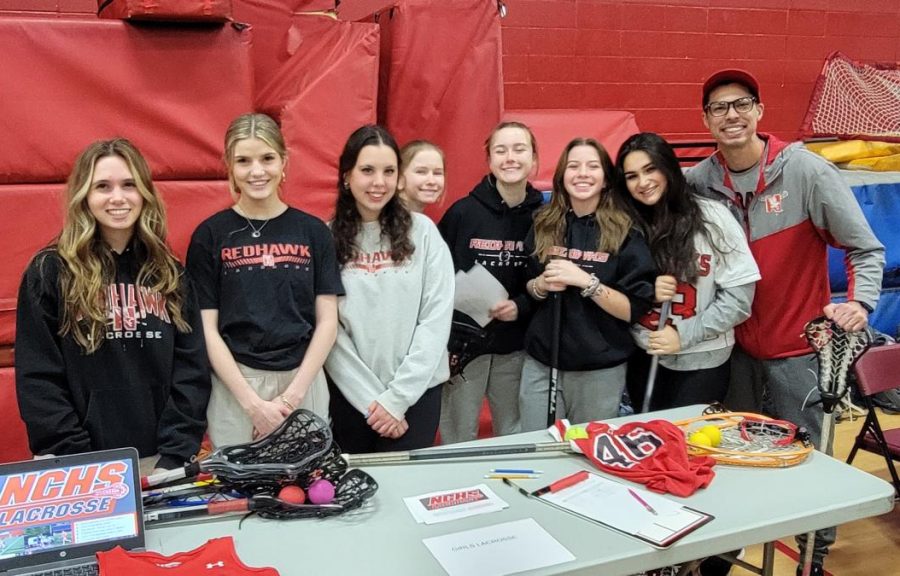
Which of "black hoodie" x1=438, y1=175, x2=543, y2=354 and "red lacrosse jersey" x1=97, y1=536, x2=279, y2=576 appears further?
"black hoodie" x1=438, y1=175, x2=543, y2=354

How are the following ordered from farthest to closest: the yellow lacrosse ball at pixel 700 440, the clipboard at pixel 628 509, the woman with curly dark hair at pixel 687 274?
the woman with curly dark hair at pixel 687 274 < the yellow lacrosse ball at pixel 700 440 < the clipboard at pixel 628 509

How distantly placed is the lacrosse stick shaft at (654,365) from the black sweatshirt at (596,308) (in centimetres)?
5

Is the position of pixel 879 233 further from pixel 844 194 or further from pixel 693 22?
pixel 844 194

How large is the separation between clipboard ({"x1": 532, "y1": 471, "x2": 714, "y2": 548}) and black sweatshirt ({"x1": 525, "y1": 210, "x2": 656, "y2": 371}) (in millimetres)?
738

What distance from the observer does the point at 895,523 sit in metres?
3.09

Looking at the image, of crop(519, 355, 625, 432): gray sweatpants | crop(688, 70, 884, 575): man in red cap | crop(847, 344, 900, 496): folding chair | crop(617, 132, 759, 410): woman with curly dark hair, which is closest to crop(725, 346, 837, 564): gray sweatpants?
crop(688, 70, 884, 575): man in red cap

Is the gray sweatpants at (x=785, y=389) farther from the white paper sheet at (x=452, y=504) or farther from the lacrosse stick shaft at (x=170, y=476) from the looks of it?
the lacrosse stick shaft at (x=170, y=476)

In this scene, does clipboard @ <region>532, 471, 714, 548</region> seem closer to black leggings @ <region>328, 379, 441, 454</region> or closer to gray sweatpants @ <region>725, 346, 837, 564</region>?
black leggings @ <region>328, 379, 441, 454</region>

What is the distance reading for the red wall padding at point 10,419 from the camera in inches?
106

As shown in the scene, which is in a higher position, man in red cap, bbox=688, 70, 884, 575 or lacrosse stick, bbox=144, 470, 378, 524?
man in red cap, bbox=688, 70, 884, 575

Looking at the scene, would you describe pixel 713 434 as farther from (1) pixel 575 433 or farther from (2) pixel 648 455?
(1) pixel 575 433

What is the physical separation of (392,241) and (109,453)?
1104 millimetres

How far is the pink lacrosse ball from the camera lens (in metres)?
1.66

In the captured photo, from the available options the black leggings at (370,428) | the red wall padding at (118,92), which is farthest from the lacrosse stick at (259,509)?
the red wall padding at (118,92)
